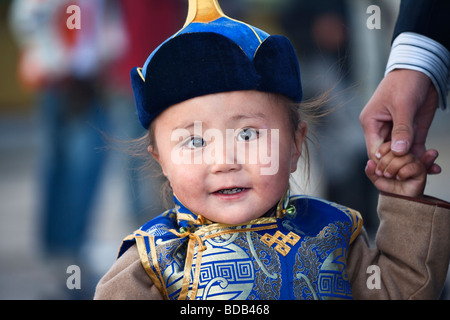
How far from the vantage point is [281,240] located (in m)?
1.55

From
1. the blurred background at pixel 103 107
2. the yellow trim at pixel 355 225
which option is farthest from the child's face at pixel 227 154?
the blurred background at pixel 103 107

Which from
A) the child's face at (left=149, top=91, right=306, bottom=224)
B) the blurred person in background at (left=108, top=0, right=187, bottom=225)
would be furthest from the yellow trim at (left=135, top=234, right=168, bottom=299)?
the blurred person in background at (left=108, top=0, right=187, bottom=225)

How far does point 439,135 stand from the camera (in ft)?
23.5

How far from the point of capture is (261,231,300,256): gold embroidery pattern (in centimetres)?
154

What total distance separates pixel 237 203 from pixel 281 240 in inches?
6.9

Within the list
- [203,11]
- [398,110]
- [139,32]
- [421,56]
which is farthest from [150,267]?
[139,32]

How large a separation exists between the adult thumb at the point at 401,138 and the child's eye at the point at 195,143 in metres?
0.54

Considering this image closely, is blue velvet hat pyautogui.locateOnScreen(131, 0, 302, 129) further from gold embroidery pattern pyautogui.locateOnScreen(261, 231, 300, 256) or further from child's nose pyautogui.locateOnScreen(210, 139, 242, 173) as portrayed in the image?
gold embroidery pattern pyautogui.locateOnScreen(261, 231, 300, 256)

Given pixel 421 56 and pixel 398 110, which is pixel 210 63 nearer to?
pixel 398 110

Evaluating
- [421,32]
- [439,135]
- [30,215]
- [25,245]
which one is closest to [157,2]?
[421,32]

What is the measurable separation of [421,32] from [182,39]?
78cm
